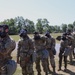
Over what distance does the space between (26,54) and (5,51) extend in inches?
120

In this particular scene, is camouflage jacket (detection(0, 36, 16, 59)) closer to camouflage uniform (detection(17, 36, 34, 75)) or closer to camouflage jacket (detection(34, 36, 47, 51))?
camouflage uniform (detection(17, 36, 34, 75))

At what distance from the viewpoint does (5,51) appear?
7.83m

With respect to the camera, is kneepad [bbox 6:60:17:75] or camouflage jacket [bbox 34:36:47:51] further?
camouflage jacket [bbox 34:36:47:51]

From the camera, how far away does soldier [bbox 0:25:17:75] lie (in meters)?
7.80

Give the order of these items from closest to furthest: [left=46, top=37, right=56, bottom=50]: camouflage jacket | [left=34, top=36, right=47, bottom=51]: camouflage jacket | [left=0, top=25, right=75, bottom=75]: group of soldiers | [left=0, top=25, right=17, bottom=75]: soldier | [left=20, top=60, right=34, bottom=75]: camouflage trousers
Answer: [left=0, top=25, right=17, bottom=75]: soldier
[left=0, top=25, right=75, bottom=75]: group of soldiers
[left=20, top=60, right=34, bottom=75]: camouflage trousers
[left=34, top=36, right=47, bottom=51]: camouflage jacket
[left=46, top=37, right=56, bottom=50]: camouflage jacket

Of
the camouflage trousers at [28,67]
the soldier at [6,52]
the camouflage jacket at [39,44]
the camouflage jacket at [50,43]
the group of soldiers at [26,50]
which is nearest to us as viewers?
Answer: the soldier at [6,52]

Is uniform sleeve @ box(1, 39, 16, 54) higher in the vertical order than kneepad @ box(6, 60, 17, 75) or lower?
higher

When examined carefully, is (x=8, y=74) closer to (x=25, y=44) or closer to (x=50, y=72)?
(x=25, y=44)

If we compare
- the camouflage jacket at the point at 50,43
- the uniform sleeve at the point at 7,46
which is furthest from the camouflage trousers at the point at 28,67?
the camouflage jacket at the point at 50,43

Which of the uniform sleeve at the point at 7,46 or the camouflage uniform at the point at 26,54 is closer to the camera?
the uniform sleeve at the point at 7,46

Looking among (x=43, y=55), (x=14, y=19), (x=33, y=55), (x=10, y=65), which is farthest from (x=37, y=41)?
(x=14, y=19)

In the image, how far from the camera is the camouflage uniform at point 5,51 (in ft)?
25.7

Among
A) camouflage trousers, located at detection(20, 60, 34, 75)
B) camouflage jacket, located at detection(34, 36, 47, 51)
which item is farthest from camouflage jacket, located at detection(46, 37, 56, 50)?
camouflage trousers, located at detection(20, 60, 34, 75)

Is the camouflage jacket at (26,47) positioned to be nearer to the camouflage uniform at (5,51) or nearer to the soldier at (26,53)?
the soldier at (26,53)
